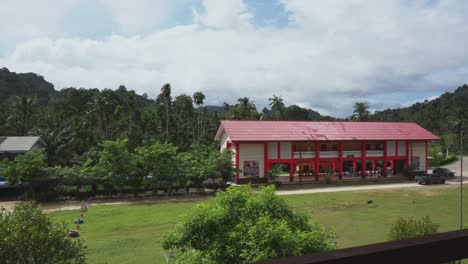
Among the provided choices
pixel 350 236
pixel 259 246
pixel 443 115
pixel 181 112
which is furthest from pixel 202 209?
pixel 443 115

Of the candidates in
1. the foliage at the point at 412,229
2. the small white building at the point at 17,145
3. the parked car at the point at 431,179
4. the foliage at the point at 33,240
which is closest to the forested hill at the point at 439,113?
the parked car at the point at 431,179

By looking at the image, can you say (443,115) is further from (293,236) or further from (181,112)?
(293,236)

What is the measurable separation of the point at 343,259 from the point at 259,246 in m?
5.54

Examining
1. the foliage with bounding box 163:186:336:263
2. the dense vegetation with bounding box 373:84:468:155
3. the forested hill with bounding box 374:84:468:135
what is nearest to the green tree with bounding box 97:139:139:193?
the foliage with bounding box 163:186:336:263

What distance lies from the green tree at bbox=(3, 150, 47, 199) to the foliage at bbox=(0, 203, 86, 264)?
21.1 m

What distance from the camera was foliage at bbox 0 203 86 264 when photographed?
718 centimetres

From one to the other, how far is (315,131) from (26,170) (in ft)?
97.5

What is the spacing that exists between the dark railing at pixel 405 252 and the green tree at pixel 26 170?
3010cm

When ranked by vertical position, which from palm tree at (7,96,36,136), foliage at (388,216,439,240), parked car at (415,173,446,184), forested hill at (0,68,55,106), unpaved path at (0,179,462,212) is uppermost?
forested hill at (0,68,55,106)

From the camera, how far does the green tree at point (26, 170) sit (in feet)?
86.5

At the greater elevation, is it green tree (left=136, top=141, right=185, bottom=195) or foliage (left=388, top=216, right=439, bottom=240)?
green tree (left=136, top=141, right=185, bottom=195)

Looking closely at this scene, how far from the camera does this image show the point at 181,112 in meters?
63.3

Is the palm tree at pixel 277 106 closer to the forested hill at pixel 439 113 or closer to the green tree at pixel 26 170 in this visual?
the forested hill at pixel 439 113

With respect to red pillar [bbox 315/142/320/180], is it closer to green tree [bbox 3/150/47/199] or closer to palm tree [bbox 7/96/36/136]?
green tree [bbox 3/150/47/199]
